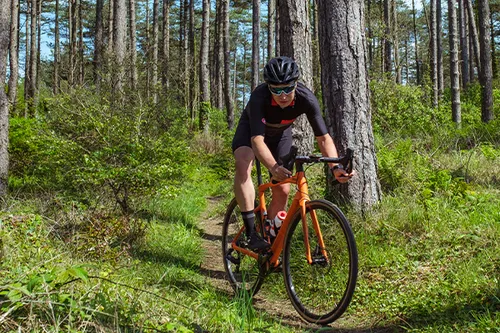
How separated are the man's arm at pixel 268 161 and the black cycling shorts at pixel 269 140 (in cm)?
52

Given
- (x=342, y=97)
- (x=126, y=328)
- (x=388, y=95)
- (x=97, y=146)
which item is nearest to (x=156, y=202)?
(x=97, y=146)

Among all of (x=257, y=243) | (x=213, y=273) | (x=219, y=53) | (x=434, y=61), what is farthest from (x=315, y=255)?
(x=219, y=53)

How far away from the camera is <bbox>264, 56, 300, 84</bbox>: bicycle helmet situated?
3.69 m

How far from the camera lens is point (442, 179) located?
5465 mm

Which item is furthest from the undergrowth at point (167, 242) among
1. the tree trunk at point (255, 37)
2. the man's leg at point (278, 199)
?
the tree trunk at point (255, 37)

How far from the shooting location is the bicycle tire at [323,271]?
3.47m

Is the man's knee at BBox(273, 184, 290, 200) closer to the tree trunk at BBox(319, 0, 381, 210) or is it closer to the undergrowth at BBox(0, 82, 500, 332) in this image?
the undergrowth at BBox(0, 82, 500, 332)

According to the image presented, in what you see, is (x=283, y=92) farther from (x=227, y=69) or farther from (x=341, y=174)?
(x=227, y=69)

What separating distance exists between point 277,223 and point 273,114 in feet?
3.17

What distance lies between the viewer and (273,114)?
4.12 metres

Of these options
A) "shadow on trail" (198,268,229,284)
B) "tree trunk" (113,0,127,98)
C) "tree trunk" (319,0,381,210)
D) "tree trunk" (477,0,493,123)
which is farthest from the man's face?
"tree trunk" (477,0,493,123)

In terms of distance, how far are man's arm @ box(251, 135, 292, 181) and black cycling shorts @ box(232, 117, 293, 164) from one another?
52cm

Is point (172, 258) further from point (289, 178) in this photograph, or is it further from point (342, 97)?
point (342, 97)

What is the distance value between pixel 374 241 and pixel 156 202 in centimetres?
460
